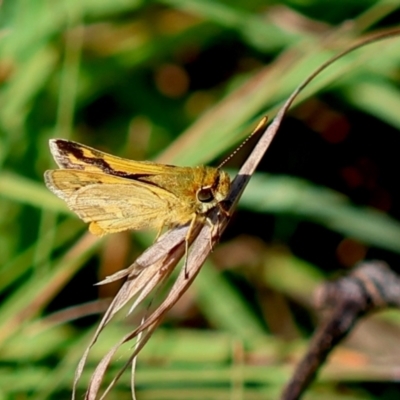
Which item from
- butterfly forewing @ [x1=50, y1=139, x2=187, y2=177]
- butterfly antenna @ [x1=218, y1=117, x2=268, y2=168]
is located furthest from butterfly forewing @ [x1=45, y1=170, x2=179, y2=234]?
butterfly antenna @ [x1=218, y1=117, x2=268, y2=168]

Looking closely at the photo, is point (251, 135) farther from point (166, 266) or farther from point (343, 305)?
point (343, 305)

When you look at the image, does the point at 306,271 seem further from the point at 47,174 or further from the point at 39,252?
the point at 47,174

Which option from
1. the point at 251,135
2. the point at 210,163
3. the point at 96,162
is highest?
the point at 251,135

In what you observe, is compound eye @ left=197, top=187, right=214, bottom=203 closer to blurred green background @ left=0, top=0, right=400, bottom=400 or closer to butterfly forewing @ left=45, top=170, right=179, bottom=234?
butterfly forewing @ left=45, top=170, right=179, bottom=234

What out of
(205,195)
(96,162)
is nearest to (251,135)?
(205,195)

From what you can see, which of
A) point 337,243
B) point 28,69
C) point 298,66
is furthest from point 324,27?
point 28,69

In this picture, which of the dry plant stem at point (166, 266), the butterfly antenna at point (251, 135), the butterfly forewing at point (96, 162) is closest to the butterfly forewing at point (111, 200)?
the butterfly forewing at point (96, 162)

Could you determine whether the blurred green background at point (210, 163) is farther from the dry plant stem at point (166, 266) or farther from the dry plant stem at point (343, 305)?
the dry plant stem at point (166, 266)
